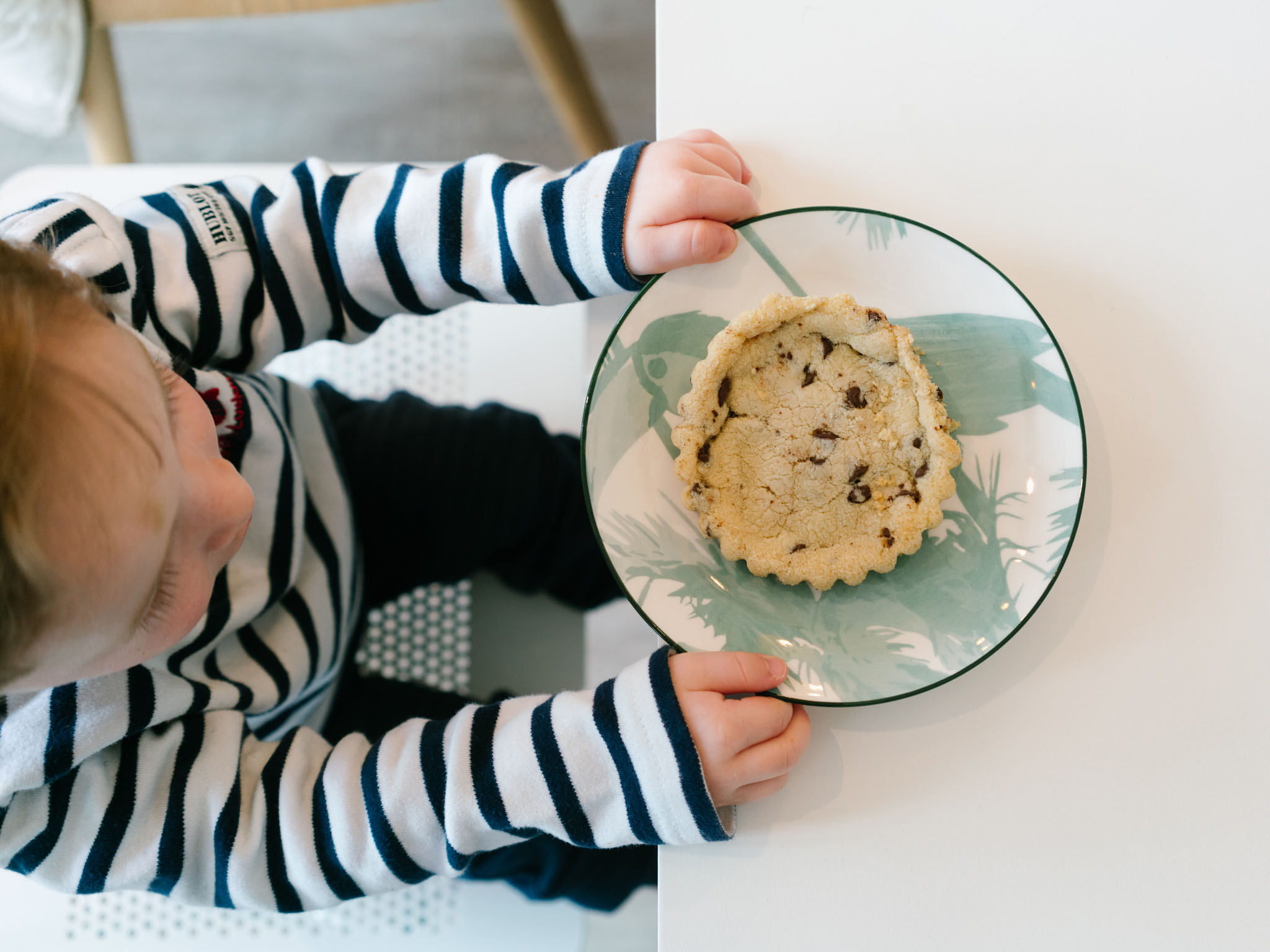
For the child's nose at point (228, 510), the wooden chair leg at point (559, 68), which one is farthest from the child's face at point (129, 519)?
the wooden chair leg at point (559, 68)

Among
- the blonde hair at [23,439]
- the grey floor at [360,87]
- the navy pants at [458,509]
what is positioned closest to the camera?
the blonde hair at [23,439]

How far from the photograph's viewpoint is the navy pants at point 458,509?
75cm

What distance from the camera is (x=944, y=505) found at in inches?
19.5

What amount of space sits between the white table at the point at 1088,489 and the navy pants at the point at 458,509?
31 cm

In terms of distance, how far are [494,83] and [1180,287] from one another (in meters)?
1.23

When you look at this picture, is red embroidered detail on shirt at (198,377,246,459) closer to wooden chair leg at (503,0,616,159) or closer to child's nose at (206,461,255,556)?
child's nose at (206,461,255,556)

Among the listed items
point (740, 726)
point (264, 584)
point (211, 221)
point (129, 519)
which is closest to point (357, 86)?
point (211, 221)

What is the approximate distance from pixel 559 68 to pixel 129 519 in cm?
78

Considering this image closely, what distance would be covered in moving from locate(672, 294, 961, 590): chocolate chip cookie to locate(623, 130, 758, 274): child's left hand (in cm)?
5

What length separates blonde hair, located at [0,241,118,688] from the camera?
36 centimetres

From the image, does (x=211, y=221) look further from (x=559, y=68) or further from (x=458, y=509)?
(x=559, y=68)

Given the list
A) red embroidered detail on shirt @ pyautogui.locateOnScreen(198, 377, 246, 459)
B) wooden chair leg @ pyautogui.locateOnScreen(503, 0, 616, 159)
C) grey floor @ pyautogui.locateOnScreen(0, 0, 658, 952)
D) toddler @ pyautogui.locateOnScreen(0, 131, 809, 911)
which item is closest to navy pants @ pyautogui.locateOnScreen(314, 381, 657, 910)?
toddler @ pyautogui.locateOnScreen(0, 131, 809, 911)

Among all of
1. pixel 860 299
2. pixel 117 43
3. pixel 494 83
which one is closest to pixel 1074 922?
pixel 860 299

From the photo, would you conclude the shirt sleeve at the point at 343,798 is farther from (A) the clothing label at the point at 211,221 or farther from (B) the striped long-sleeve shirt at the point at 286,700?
(A) the clothing label at the point at 211,221
